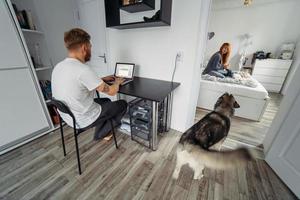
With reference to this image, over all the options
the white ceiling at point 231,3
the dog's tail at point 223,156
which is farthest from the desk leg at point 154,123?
the white ceiling at point 231,3

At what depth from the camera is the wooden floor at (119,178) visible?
1.16m

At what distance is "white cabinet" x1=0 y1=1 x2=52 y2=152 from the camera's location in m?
1.39

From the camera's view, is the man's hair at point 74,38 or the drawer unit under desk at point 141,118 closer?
the man's hair at point 74,38

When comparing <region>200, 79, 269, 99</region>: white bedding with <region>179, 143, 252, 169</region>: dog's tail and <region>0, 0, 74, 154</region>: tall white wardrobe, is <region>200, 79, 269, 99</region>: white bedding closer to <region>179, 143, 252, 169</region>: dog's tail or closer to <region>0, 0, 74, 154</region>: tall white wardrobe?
<region>179, 143, 252, 169</region>: dog's tail

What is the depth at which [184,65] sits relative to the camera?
5.40 feet

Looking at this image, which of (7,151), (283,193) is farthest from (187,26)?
(7,151)

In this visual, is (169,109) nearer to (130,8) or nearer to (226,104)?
(226,104)

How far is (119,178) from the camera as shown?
4.28ft

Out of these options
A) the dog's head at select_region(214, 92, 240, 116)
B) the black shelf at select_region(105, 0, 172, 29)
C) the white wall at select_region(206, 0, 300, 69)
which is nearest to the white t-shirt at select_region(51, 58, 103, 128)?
the black shelf at select_region(105, 0, 172, 29)

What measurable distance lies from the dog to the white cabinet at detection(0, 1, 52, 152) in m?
1.94

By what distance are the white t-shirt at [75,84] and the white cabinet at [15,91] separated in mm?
732

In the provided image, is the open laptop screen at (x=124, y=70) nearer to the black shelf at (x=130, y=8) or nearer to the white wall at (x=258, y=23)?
the black shelf at (x=130, y=8)

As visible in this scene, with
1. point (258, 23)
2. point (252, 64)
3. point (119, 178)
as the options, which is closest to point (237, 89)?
point (119, 178)

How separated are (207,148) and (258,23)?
5.17 meters
